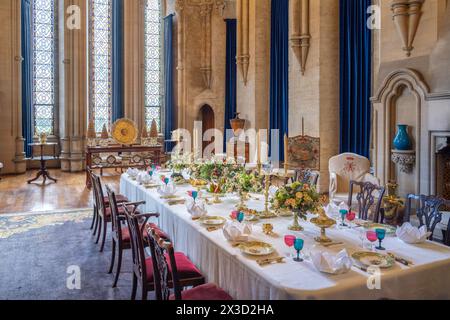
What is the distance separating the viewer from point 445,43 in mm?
5484

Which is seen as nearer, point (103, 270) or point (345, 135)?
point (103, 270)

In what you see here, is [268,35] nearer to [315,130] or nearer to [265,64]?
[265,64]

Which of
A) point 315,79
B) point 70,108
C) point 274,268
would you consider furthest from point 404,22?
point 70,108

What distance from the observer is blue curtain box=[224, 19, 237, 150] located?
1316 centimetres

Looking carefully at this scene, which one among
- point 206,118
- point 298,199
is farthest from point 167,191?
point 206,118

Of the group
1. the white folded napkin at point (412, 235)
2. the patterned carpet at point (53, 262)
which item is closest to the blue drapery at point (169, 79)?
the patterned carpet at point (53, 262)

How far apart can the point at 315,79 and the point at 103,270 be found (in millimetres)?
6240

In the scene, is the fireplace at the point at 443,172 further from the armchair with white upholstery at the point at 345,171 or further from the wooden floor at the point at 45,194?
the wooden floor at the point at 45,194

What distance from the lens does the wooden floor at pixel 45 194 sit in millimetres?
8148

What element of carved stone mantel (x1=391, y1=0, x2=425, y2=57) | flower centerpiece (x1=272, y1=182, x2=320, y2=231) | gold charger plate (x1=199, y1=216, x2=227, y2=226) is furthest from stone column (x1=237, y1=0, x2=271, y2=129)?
flower centerpiece (x1=272, y1=182, x2=320, y2=231)

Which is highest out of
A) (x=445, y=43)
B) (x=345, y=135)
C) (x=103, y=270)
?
(x=445, y=43)

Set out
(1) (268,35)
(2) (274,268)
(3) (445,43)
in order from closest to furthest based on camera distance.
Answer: (2) (274,268)
(3) (445,43)
(1) (268,35)

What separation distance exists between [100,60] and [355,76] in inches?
370

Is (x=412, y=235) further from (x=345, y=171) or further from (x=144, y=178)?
(x=345, y=171)
